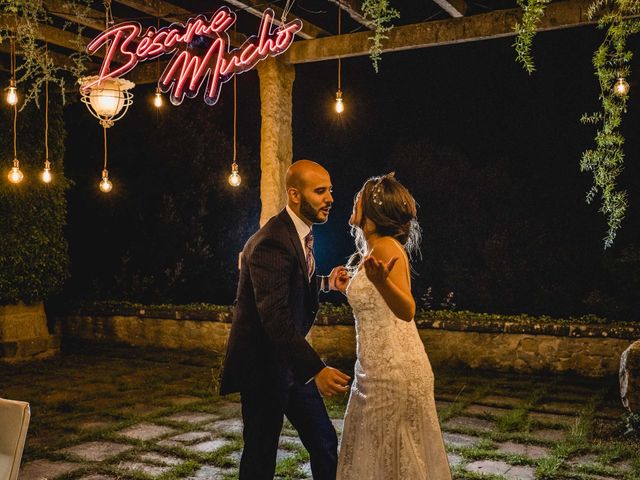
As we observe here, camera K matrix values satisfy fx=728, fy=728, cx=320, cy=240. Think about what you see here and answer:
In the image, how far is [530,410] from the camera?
7.00 metres

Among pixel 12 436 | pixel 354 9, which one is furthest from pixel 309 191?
pixel 354 9

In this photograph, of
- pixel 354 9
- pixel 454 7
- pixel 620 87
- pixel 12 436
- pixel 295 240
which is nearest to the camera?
pixel 12 436

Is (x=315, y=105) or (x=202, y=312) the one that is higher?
(x=315, y=105)

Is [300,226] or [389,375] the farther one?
[300,226]

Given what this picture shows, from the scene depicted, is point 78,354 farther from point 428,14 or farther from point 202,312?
point 428,14

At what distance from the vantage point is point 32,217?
1002 centimetres

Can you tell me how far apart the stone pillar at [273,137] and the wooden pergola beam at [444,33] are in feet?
0.83

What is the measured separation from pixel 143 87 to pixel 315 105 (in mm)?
4920

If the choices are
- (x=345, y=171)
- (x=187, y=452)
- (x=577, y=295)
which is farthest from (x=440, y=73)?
(x=187, y=452)

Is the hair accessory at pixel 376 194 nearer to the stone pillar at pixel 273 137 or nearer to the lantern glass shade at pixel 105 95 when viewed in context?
the lantern glass shade at pixel 105 95

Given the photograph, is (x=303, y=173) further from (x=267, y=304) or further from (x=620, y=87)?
(x=620, y=87)

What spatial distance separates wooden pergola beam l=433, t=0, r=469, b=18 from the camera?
6.73m

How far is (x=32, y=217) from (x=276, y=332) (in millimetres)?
7674

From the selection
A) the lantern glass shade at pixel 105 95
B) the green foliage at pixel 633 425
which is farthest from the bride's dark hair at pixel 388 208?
the lantern glass shade at pixel 105 95
